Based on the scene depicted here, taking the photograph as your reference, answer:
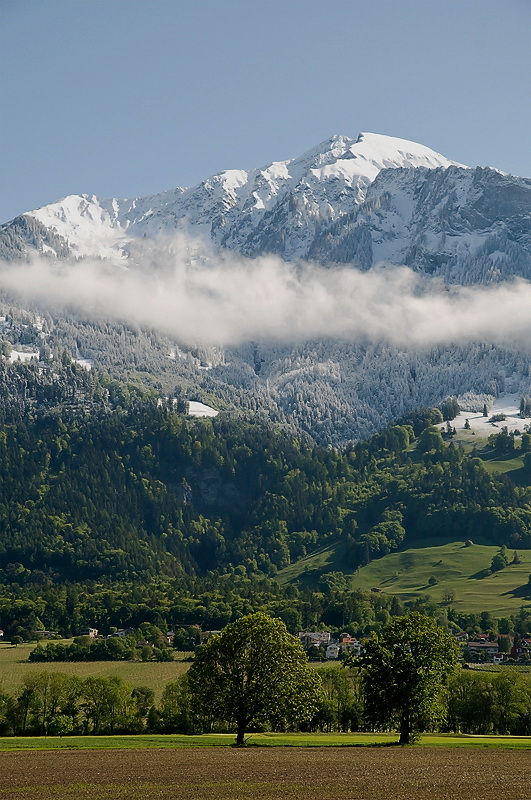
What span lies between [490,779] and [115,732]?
81.0 metres

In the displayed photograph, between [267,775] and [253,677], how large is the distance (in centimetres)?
3539

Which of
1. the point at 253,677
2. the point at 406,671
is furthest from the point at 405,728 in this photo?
the point at 253,677

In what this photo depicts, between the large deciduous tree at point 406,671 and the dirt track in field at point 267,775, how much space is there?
12.4m

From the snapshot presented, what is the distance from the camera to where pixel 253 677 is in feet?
382

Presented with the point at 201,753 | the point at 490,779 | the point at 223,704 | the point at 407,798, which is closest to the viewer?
the point at 407,798

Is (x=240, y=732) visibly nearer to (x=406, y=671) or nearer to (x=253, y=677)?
(x=253, y=677)

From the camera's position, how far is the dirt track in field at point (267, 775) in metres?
71.6

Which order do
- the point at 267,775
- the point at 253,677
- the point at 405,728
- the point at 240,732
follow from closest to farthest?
the point at 267,775 < the point at 240,732 < the point at 405,728 < the point at 253,677

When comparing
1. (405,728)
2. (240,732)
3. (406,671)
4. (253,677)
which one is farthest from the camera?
(406,671)

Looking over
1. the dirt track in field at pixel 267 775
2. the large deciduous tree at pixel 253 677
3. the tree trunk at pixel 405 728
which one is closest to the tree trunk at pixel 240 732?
the large deciduous tree at pixel 253 677

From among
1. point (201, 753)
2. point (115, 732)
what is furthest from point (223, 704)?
point (115, 732)

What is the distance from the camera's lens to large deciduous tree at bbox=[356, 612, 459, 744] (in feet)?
382

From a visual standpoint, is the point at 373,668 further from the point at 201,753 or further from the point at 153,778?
the point at 153,778

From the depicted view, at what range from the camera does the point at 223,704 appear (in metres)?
116
